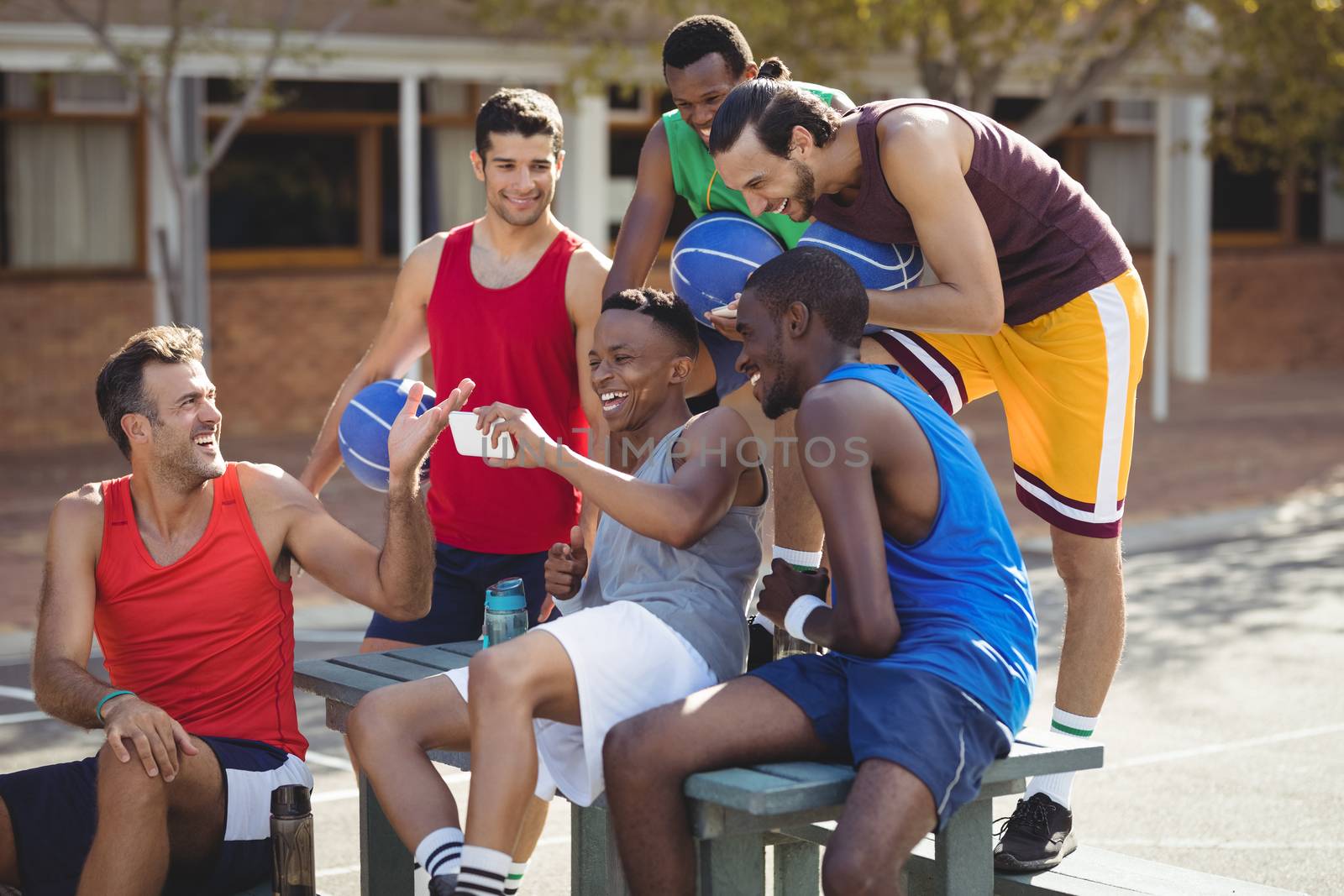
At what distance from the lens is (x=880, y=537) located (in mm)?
3803

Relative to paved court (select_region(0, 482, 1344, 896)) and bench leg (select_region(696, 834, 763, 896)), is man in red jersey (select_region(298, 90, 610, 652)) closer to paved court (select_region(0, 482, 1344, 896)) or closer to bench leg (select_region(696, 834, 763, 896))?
paved court (select_region(0, 482, 1344, 896))

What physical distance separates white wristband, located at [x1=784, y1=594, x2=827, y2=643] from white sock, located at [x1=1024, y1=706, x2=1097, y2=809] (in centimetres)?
98

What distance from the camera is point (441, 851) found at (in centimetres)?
392

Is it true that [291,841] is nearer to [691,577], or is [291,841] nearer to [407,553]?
[407,553]

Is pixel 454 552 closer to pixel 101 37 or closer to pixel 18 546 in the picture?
pixel 18 546

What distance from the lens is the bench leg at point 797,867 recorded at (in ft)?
15.6

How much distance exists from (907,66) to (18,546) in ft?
31.7

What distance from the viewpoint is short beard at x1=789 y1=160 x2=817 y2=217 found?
14.5 ft

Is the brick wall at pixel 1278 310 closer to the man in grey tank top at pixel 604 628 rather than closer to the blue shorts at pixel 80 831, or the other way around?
the man in grey tank top at pixel 604 628

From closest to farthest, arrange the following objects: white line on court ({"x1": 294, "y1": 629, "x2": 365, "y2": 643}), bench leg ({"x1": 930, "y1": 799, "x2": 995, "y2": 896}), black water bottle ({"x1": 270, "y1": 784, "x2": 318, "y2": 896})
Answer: bench leg ({"x1": 930, "y1": 799, "x2": 995, "y2": 896}), black water bottle ({"x1": 270, "y1": 784, "x2": 318, "y2": 896}), white line on court ({"x1": 294, "y1": 629, "x2": 365, "y2": 643})

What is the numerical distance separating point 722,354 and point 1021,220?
93 cm

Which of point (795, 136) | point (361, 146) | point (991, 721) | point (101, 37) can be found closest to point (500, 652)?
point (991, 721)

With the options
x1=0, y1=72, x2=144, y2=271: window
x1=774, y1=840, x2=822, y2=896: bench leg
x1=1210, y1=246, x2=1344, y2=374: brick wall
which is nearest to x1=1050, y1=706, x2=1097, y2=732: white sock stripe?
x1=774, y1=840, x2=822, y2=896: bench leg

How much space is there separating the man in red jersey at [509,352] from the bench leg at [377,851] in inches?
26.7
